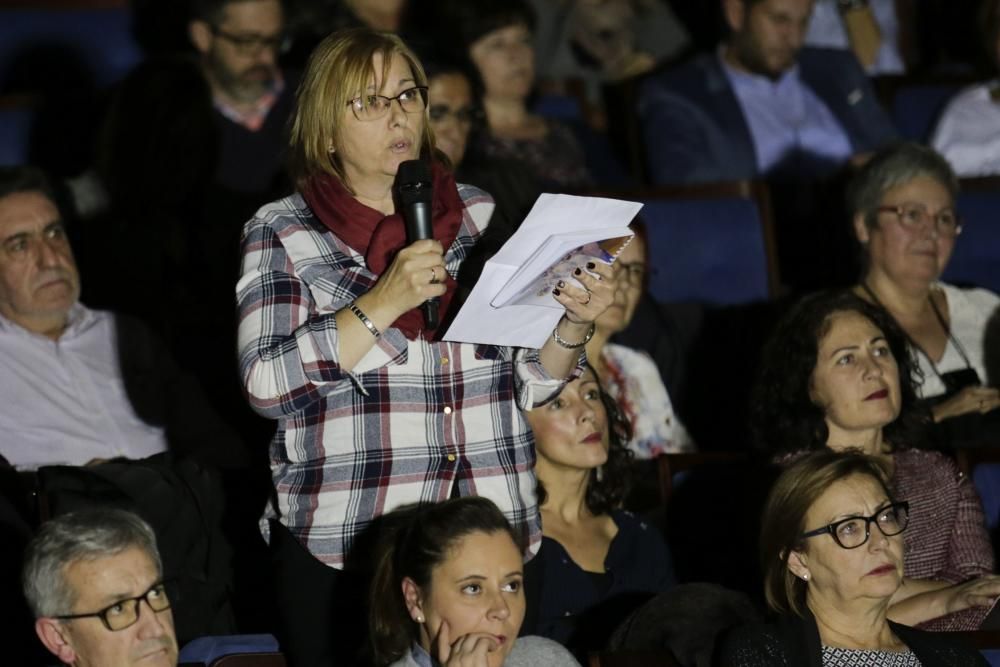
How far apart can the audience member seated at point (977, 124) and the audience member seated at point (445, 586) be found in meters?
2.63

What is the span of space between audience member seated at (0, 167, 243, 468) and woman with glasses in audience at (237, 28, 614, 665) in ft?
3.52

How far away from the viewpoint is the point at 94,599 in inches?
83.0

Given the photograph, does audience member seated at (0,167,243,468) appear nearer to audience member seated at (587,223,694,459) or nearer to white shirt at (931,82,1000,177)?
audience member seated at (587,223,694,459)

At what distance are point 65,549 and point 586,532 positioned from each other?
42.4 inches

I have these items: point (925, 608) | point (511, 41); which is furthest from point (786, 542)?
point (511, 41)

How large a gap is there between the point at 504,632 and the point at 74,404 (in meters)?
1.39

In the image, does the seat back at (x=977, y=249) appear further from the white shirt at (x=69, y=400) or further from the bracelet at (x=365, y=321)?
the bracelet at (x=365, y=321)

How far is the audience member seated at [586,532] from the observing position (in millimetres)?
2727

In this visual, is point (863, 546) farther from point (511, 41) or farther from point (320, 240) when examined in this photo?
point (511, 41)

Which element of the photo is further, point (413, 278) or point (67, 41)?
point (67, 41)

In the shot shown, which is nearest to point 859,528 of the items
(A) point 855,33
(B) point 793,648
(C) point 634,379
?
(B) point 793,648

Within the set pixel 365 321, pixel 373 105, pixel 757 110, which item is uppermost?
pixel 757 110

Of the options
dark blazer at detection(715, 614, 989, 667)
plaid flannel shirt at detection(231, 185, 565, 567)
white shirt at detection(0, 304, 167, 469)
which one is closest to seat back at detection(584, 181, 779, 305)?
white shirt at detection(0, 304, 167, 469)

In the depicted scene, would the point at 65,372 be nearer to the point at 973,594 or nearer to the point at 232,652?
the point at 232,652
